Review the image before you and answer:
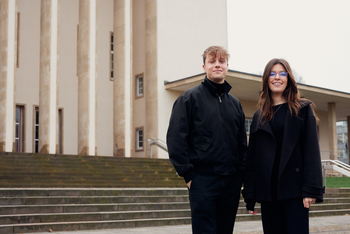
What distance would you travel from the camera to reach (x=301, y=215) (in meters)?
3.08

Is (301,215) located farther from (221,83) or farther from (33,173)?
(33,173)

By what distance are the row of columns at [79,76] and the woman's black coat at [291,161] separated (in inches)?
600

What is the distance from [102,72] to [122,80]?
3604 mm

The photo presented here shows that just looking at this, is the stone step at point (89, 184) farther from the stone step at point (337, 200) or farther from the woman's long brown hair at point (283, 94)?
the woman's long brown hair at point (283, 94)

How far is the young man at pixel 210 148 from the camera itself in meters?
3.22

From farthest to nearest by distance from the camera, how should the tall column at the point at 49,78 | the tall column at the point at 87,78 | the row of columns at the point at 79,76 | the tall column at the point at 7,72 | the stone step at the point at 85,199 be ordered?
the tall column at the point at 87,78, the tall column at the point at 49,78, the row of columns at the point at 79,76, the tall column at the point at 7,72, the stone step at the point at 85,199

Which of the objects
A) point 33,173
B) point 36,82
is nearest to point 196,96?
point 33,173

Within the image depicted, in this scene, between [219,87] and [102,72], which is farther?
[102,72]

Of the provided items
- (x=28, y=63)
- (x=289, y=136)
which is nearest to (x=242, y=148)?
(x=289, y=136)

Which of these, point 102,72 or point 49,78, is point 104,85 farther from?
point 49,78

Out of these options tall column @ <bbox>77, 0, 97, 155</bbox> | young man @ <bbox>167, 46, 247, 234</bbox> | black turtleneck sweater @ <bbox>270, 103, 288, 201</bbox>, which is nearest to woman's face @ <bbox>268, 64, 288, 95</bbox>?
black turtleneck sweater @ <bbox>270, 103, 288, 201</bbox>

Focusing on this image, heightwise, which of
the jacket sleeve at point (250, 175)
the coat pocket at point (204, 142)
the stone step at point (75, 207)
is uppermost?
the coat pocket at point (204, 142)

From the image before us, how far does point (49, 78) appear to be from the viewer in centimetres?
1781

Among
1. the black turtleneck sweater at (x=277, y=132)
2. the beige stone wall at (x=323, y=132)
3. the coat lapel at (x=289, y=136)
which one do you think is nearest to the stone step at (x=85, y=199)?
the black turtleneck sweater at (x=277, y=132)
